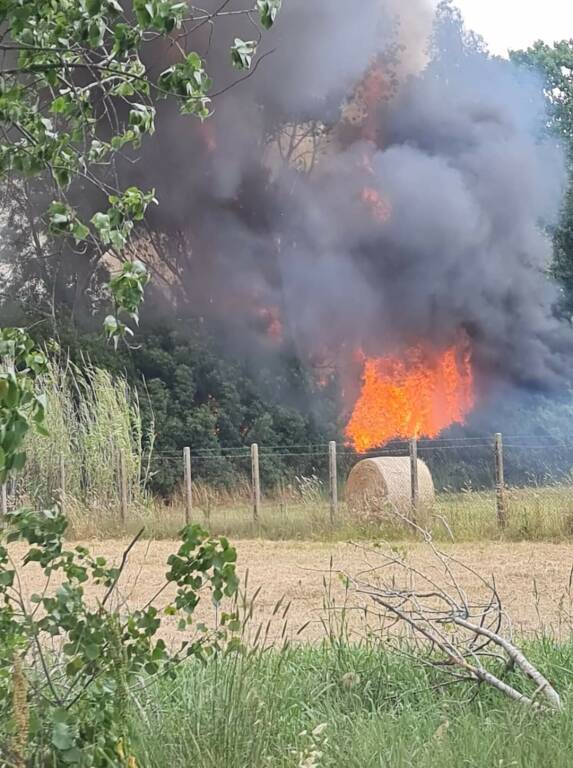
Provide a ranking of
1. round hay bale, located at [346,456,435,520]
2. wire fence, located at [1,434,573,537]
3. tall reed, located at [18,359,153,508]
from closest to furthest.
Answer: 1. wire fence, located at [1,434,573,537]
2. round hay bale, located at [346,456,435,520]
3. tall reed, located at [18,359,153,508]

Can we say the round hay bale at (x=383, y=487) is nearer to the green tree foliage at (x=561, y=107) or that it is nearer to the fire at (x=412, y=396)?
the fire at (x=412, y=396)

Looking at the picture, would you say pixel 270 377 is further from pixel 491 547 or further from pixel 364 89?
pixel 491 547

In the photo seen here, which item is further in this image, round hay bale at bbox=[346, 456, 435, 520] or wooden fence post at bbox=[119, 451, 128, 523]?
wooden fence post at bbox=[119, 451, 128, 523]

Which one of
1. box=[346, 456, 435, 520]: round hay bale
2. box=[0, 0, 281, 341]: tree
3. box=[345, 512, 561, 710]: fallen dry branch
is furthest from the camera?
box=[346, 456, 435, 520]: round hay bale

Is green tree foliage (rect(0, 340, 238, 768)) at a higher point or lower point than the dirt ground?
higher

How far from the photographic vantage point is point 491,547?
34.8ft

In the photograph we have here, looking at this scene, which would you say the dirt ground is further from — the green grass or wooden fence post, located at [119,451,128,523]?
wooden fence post, located at [119,451,128,523]

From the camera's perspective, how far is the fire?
19.7m

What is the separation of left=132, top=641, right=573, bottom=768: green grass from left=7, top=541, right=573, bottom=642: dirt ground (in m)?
1.23

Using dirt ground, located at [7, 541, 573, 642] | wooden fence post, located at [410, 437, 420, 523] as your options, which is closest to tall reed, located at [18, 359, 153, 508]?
dirt ground, located at [7, 541, 573, 642]

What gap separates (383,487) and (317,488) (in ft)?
6.77

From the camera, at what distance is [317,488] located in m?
15.8

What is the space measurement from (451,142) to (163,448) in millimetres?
9438

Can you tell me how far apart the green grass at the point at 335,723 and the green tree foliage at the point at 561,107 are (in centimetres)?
1863
